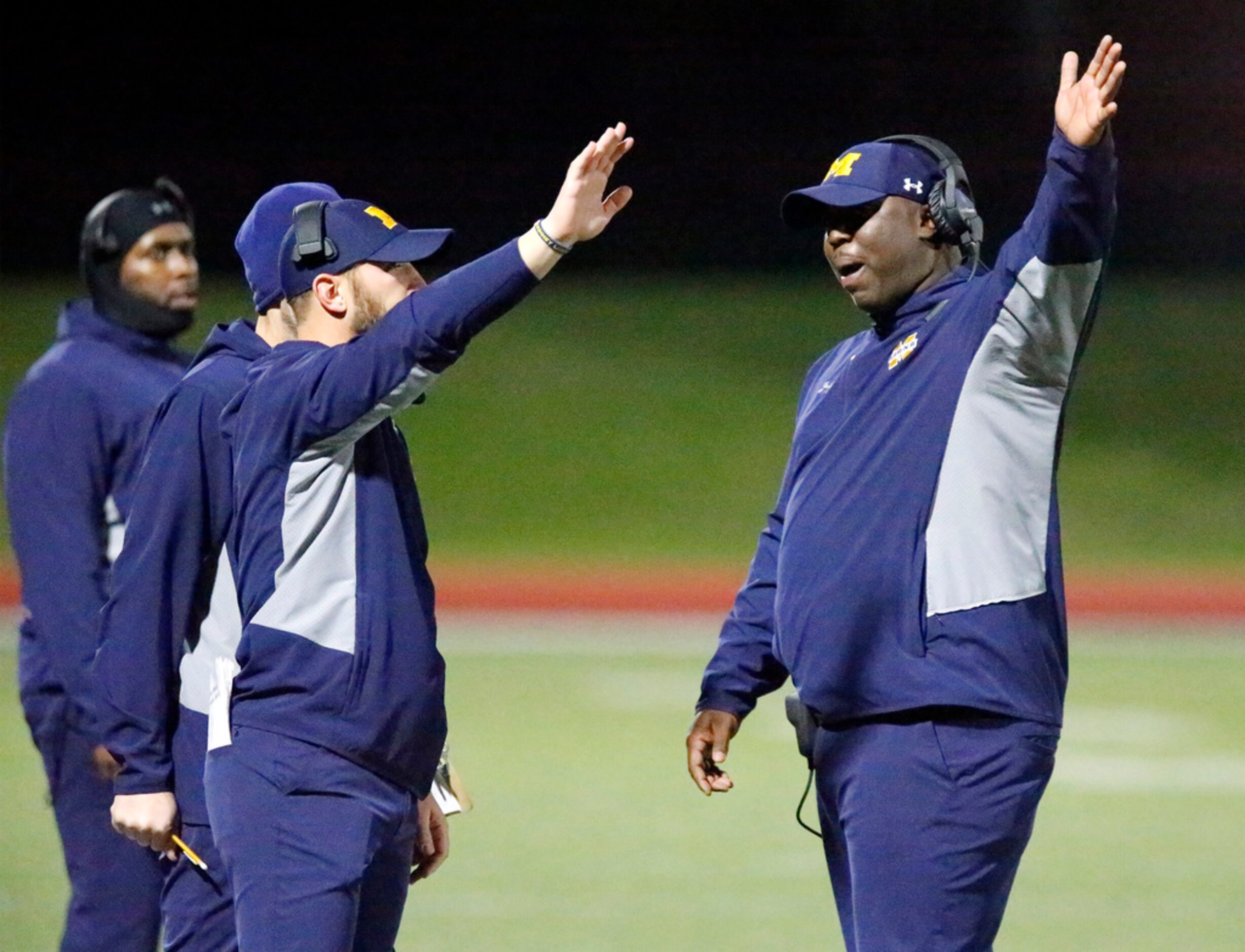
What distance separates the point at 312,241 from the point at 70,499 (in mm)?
1130

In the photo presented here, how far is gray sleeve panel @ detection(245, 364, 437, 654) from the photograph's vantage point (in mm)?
2893

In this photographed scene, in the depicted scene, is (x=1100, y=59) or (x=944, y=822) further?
(x=944, y=822)

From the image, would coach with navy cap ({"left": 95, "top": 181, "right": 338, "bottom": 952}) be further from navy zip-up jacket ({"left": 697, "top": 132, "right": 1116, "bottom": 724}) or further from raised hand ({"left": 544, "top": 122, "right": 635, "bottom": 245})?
navy zip-up jacket ({"left": 697, "top": 132, "right": 1116, "bottom": 724})

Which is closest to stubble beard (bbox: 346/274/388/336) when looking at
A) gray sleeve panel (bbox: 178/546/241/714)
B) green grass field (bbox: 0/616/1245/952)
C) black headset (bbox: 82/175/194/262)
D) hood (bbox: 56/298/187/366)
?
gray sleeve panel (bbox: 178/546/241/714)

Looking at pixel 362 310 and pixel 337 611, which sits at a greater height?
pixel 362 310

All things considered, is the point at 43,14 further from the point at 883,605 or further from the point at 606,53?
the point at 883,605

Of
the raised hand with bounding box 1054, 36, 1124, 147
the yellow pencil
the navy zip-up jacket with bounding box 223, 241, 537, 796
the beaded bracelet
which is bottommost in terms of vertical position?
the yellow pencil

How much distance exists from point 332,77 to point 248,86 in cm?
96

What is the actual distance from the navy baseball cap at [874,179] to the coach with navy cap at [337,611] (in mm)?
536

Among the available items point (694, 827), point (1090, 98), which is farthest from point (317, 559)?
point (694, 827)

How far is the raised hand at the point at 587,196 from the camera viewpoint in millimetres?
A: 2777

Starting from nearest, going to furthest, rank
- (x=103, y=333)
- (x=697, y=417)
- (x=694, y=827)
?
(x=103, y=333) < (x=694, y=827) < (x=697, y=417)

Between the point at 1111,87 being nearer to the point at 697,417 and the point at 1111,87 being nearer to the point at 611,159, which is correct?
the point at 611,159

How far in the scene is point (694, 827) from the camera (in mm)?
6508
